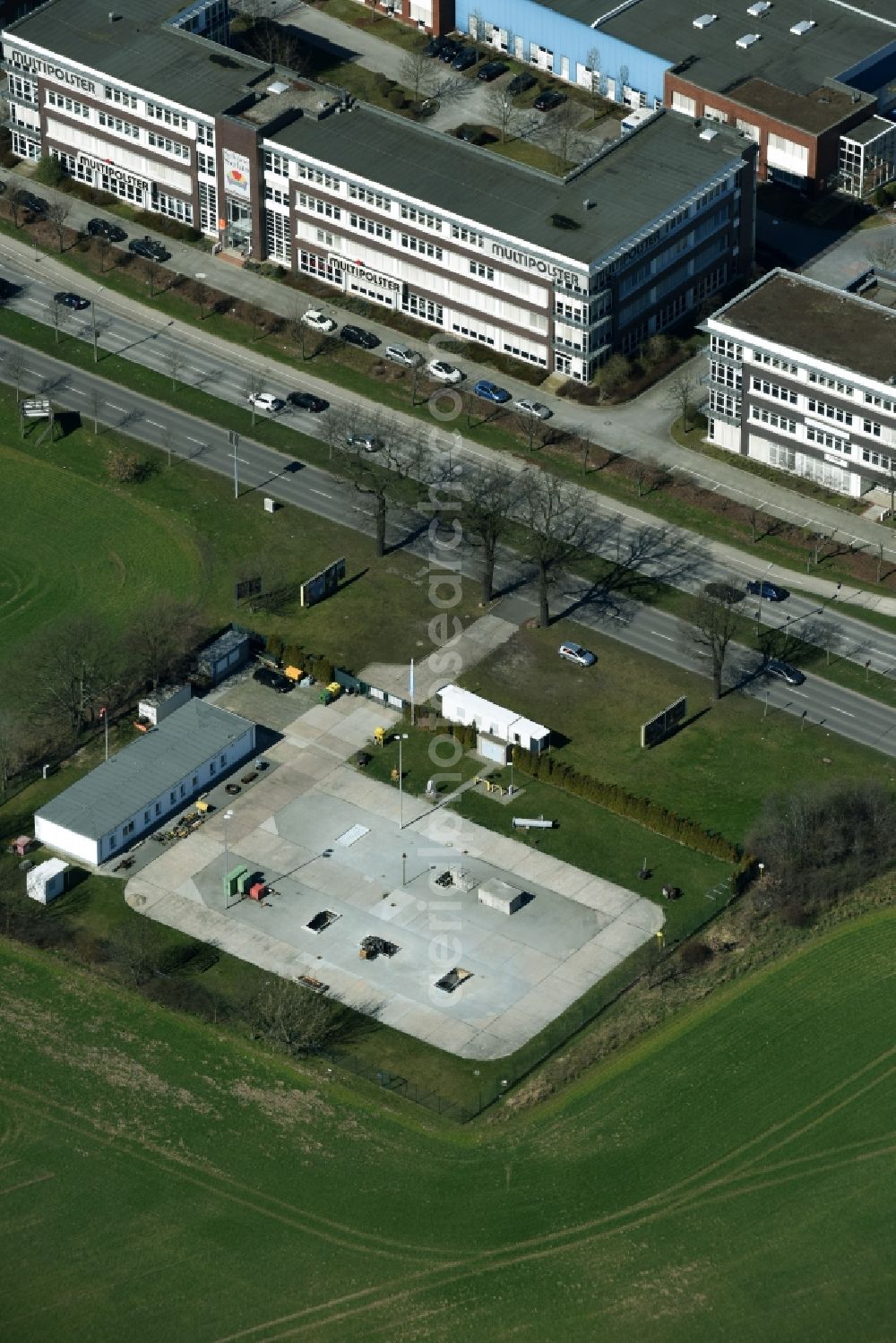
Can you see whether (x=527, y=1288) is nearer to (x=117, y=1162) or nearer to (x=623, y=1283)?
(x=623, y=1283)

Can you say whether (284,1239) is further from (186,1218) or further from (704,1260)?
(704,1260)

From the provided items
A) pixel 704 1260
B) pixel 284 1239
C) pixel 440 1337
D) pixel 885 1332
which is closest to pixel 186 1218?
pixel 284 1239

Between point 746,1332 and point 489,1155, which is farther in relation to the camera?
point 489,1155

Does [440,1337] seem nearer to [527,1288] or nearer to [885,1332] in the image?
[527,1288]

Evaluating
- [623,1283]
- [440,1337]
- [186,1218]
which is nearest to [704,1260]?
[623,1283]

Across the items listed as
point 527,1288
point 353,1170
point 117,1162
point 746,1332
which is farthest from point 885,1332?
point 117,1162

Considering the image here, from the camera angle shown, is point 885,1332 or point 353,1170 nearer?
point 885,1332

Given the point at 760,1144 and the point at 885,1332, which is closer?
the point at 885,1332
